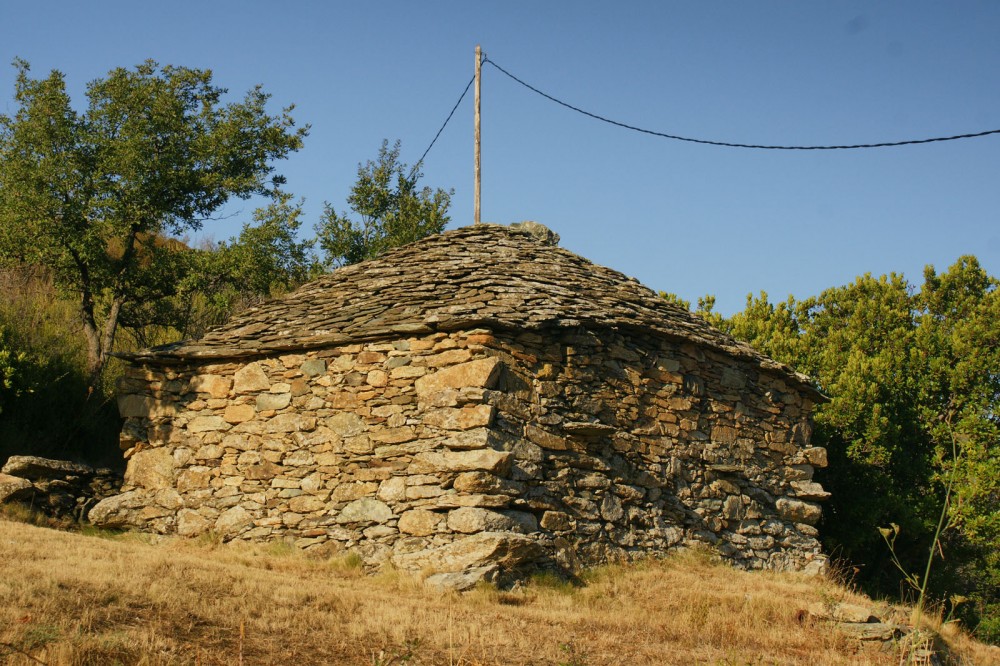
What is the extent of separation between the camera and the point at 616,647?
6.75 meters

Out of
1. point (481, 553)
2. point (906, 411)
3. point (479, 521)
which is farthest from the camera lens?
point (906, 411)

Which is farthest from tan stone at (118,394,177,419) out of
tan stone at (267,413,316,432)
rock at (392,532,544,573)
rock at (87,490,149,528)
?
rock at (392,532,544,573)

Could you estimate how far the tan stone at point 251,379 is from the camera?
1009cm

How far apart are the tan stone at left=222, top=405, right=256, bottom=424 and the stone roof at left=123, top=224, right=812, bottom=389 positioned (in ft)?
2.05

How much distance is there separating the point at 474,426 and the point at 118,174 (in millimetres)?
8877

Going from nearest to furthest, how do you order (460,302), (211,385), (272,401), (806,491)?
(460,302) → (272,401) → (211,385) → (806,491)

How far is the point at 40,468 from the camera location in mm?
10344

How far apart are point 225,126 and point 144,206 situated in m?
2.07

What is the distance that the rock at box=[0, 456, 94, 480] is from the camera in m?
A: 10.2

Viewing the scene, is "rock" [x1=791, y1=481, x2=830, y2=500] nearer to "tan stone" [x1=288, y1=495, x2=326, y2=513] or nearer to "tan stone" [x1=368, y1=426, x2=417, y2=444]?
"tan stone" [x1=368, y1=426, x2=417, y2=444]

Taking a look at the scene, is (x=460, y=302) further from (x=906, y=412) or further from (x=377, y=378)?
(x=906, y=412)

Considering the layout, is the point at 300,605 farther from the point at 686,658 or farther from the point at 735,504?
the point at 735,504

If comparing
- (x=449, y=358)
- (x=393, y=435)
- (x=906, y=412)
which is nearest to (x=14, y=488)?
(x=393, y=435)

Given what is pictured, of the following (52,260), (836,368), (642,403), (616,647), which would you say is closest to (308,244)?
(52,260)
